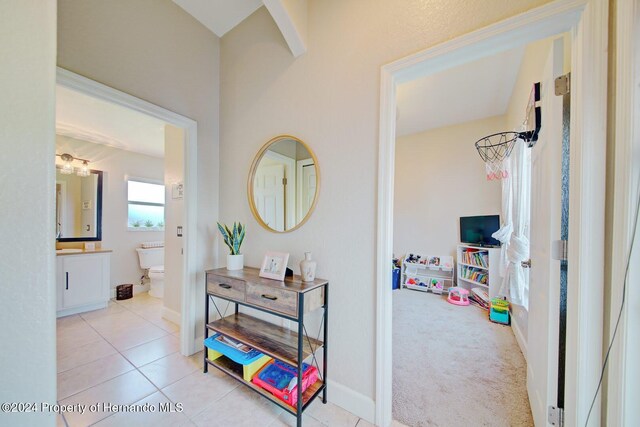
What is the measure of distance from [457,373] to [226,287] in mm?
1876

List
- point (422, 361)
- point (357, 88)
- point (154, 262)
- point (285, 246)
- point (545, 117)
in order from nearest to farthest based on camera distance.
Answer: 1. point (545, 117)
2. point (357, 88)
3. point (285, 246)
4. point (422, 361)
5. point (154, 262)

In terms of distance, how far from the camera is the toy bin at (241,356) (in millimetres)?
1482

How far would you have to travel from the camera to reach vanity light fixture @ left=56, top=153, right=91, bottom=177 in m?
3.13

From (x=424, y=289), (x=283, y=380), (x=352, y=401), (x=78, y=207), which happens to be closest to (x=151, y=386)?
(x=283, y=380)

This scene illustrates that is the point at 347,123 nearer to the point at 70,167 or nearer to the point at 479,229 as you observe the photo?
the point at 479,229

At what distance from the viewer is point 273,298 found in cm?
137

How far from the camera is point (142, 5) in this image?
68.2 inches

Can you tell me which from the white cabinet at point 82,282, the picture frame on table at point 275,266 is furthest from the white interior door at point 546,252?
the white cabinet at point 82,282

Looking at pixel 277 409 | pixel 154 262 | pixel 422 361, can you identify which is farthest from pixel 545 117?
pixel 154 262

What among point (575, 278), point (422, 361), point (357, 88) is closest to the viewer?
point (575, 278)

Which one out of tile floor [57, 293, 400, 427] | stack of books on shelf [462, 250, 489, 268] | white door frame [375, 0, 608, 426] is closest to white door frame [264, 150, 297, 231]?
tile floor [57, 293, 400, 427]

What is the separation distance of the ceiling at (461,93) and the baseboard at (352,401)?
9.60 ft

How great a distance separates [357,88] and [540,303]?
1606mm

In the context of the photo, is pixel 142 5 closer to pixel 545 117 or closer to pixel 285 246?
pixel 285 246
